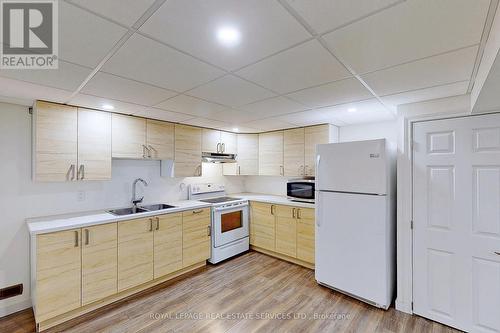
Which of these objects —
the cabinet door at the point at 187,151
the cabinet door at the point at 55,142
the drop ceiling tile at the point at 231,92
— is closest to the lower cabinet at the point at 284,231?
the cabinet door at the point at 187,151

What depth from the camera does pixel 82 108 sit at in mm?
2611

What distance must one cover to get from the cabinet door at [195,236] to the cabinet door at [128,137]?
1.05 meters

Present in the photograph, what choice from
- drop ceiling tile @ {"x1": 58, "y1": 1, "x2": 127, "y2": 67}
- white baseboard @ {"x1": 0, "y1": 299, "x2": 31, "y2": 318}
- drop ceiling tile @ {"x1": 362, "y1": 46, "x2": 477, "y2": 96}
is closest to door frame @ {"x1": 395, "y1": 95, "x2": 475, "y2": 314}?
drop ceiling tile @ {"x1": 362, "y1": 46, "x2": 477, "y2": 96}

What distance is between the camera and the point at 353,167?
2.64 m

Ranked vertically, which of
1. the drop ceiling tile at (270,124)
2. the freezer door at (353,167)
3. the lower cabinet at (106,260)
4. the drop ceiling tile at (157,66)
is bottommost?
the lower cabinet at (106,260)

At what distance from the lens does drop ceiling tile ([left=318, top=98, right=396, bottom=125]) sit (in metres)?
2.58

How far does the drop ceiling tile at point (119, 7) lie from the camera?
3.19 ft

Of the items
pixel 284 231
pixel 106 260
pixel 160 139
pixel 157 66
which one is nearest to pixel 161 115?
pixel 160 139

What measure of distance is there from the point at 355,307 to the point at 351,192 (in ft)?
4.04

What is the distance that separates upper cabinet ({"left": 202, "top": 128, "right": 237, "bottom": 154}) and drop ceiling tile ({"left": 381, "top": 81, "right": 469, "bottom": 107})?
8.60 feet

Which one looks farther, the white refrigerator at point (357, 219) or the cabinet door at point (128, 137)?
the cabinet door at point (128, 137)

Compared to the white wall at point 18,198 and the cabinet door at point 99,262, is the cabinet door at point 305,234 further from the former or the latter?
the white wall at point 18,198

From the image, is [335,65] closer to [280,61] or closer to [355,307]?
[280,61]

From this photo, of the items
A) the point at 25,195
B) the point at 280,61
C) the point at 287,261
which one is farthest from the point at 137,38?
the point at 287,261
